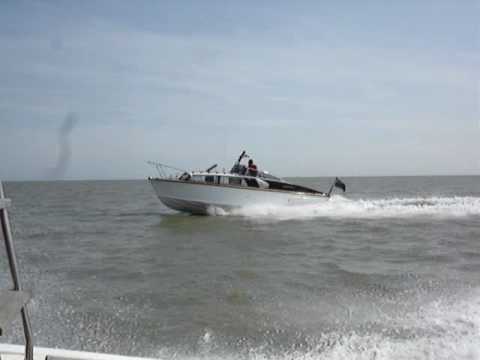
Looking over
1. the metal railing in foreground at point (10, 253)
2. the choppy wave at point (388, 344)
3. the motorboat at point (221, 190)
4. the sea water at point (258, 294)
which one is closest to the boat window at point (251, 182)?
the motorboat at point (221, 190)

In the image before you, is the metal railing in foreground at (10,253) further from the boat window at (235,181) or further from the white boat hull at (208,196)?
the boat window at (235,181)

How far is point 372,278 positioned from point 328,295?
1862 millimetres

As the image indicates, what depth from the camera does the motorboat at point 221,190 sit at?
68.4ft

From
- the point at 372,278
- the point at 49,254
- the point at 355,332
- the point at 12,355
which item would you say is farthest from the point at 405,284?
the point at 49,254

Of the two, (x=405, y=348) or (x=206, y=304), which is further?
(x=206, y=304)

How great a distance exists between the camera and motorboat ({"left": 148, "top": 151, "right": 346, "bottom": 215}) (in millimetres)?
20844

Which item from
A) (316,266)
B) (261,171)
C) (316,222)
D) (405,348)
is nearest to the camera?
(405,348)

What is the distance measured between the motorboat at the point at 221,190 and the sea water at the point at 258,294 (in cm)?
440

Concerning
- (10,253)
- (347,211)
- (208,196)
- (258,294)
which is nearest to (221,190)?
(208,196)

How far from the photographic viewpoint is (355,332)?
5.79 meters

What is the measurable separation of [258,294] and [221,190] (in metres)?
13.4

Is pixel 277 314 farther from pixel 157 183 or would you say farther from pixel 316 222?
pixel 157 183

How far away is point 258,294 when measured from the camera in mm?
7840

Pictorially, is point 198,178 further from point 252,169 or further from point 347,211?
point 347,211
